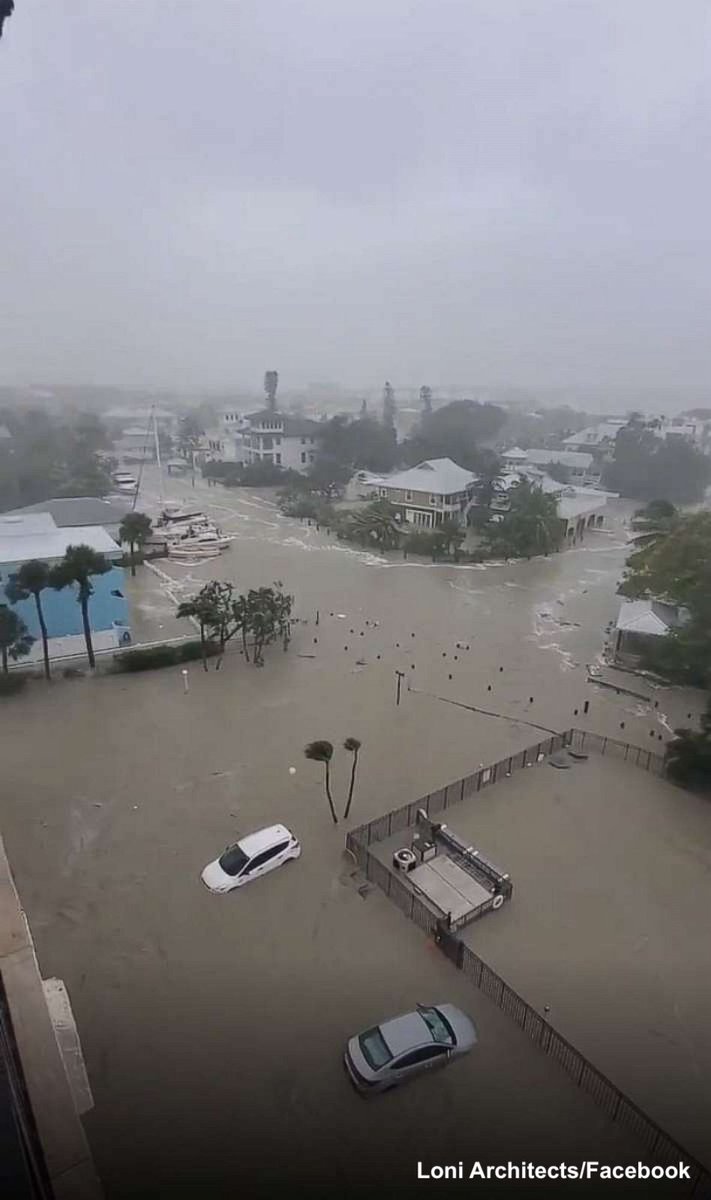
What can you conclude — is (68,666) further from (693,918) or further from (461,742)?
(693,918)

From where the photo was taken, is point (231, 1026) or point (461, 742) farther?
point (461, 742)

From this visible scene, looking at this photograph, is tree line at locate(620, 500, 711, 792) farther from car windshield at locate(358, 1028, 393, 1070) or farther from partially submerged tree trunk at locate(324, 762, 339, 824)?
car windshield at locate(358, 1028, 393, 1070)

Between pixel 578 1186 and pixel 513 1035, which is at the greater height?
pixel 578 1186

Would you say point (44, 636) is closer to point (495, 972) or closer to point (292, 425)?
point (495, 972)

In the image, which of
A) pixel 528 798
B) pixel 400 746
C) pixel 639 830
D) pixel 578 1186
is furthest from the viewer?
pixel 400 746

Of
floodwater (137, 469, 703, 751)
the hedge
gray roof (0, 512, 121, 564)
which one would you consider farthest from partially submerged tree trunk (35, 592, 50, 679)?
floodwater (137, 469, 703, 751)

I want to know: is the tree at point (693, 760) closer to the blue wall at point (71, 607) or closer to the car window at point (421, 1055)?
the car window at point (421, 1055)

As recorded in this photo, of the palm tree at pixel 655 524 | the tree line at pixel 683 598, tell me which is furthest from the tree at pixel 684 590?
the palm tree at pixel 655 524

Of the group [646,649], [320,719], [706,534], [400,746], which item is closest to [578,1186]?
[400,746]
